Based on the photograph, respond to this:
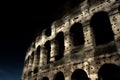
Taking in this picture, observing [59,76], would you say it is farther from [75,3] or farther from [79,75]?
[75,3]

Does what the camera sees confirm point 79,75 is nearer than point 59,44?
Yes

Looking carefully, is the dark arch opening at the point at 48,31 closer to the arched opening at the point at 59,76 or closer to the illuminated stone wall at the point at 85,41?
the illuminated stone wall at the point at 85,41

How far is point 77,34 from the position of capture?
11.9 metres

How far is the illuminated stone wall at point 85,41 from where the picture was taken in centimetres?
899

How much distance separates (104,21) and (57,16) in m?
4.58

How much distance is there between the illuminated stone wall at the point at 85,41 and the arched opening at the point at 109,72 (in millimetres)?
261

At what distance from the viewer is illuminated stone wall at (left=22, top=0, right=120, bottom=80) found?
899cm

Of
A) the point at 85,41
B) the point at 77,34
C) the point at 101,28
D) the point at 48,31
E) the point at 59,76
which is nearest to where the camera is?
the point at 85,41

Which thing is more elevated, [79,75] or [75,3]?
[75,3]

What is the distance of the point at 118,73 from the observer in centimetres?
894

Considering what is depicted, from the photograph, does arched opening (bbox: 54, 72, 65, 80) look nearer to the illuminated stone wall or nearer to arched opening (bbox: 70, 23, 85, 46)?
the illuminated stone wall

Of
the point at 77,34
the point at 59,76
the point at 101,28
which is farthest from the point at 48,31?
the point at 101,28

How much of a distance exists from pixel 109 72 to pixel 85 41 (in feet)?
8.00

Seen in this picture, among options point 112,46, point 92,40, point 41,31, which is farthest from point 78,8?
point 41,31
